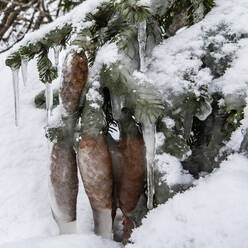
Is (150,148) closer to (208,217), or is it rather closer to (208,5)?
(208,217)

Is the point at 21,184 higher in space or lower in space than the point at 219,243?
lower

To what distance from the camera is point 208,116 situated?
0.91 m

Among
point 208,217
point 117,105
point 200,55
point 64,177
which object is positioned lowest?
point 64,177

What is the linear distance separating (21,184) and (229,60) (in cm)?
110

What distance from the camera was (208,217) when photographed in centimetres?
68

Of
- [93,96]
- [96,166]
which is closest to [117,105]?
[93,96]

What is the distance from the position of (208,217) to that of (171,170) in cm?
23

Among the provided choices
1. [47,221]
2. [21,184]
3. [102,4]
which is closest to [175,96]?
[102,4]

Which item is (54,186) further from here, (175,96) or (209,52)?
(209,52)

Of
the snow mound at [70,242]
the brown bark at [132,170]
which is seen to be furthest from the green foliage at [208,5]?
the snow mound at [70,242]

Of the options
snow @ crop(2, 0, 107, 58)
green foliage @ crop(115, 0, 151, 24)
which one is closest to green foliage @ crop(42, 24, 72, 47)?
snow @ crop(2, 0, 107, 58)

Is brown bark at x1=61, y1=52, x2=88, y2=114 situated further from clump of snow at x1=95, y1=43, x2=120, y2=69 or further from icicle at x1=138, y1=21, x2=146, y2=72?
icicle at x1=138, y1=21, x2=146, y2=72

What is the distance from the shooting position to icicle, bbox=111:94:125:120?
0.91 metres

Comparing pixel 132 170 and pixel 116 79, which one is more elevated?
pixel 116 79
